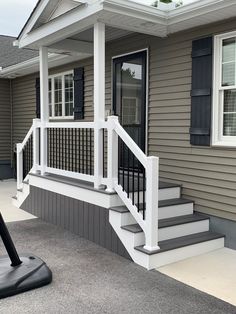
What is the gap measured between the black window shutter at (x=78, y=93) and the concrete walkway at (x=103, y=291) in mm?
3478

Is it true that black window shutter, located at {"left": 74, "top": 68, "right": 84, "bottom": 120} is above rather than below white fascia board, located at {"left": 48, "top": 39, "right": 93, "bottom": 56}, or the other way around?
below

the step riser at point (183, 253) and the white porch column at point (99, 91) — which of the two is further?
the white porch column at point (99, 91)

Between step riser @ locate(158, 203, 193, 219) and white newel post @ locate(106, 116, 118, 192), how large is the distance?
2.18 feet

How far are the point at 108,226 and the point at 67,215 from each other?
106 centimetres

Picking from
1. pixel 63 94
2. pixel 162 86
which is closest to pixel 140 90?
pixel 162 86

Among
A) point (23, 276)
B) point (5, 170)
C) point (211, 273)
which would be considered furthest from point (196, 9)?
point (5, 170)

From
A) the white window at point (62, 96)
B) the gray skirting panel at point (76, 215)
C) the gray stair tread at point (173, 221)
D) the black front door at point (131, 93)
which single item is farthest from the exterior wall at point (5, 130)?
the gray stair tread at point (173, 221)

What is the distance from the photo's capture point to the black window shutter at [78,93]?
7150 millimetres

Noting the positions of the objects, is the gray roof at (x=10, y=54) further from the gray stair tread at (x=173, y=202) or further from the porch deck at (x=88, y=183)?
the gray stair tread at (x=173, y=202)

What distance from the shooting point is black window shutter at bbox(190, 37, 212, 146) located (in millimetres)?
4508

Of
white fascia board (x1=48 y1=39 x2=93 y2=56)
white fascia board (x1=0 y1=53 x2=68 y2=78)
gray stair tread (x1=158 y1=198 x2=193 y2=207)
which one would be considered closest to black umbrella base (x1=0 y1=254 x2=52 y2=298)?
gray stair tread (x1=158 y1=198 x2=193 y2=207)

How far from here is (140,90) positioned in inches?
223

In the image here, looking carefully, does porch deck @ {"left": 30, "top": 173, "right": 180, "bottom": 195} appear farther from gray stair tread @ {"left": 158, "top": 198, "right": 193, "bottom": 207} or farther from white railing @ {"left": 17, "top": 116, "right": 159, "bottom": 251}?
gray stair tread @ {"left": 158, "top": 198, "right": 193, "bottom": 207}

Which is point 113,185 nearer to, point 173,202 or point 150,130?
point 173,202
